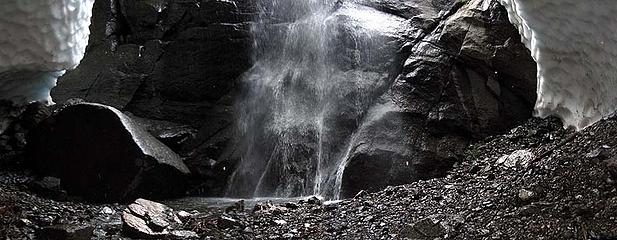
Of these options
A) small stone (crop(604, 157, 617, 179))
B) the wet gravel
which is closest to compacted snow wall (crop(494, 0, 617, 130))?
the wet gravel

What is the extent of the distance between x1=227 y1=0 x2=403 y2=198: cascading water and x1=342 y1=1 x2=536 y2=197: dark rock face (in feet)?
1.79

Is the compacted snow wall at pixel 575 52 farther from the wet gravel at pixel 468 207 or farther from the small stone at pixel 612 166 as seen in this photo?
the small stone at pixel 612 166

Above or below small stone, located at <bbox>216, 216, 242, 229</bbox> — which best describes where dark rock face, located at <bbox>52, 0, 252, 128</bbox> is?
above

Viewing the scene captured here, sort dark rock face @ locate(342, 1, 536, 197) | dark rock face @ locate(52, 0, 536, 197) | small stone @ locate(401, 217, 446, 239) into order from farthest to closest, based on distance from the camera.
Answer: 1. dark rock face @ locate(52, 0, 536, 197)
2. dark rock face @ locate(342, 1, 536, 197)
3. small stone @ locate(401, 217, 446, 239)

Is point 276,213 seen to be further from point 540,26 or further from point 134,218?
point 540,26

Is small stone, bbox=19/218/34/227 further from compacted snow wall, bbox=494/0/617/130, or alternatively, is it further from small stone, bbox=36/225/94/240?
compacted snow wall, bbox=494/0/617/130

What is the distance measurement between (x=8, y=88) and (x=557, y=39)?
4.40 m

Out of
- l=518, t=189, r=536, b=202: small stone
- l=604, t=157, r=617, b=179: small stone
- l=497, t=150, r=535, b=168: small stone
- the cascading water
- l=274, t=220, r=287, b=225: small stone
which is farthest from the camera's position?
the cascading water

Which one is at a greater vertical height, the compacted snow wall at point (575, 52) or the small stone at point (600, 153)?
the compacted snow wall at point (575, 52)

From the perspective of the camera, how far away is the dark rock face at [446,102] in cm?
711

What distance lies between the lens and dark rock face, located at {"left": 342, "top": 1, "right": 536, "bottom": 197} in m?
7.11

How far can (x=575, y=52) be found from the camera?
152 inches

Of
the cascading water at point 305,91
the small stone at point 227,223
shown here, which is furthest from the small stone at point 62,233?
the cascading water at point 305,91

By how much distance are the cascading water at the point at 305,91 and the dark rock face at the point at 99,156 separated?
5.18ft
